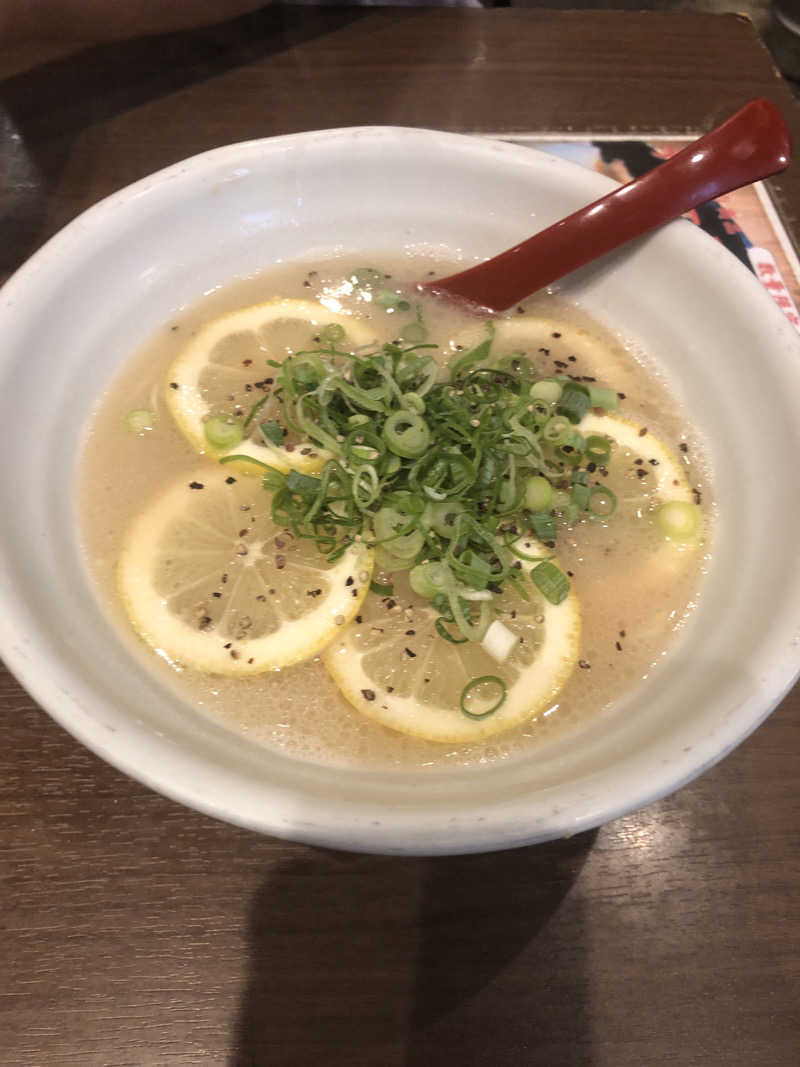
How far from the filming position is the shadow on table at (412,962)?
90cm

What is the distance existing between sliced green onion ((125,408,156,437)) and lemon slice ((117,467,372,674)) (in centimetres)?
17

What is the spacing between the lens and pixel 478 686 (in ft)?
3.36

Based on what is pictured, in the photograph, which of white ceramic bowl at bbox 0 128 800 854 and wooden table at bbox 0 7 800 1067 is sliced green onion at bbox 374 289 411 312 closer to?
white ceramic bowl at bbox 0 128 800 854

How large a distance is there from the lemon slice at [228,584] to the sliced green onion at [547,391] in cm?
47

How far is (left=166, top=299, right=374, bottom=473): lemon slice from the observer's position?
4.11 ft

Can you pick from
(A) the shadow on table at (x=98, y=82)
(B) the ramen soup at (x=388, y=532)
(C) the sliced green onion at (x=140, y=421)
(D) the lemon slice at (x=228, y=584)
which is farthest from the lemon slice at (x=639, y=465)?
(A) the shadow on table at (x=98, y=82)

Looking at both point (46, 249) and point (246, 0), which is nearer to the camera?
point (46, 249)

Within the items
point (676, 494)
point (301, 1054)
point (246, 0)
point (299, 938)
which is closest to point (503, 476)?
point (676, 494)

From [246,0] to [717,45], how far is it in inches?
58.4

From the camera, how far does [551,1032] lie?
0.92 meters

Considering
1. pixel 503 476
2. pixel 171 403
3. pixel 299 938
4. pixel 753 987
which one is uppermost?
pixel 503 476

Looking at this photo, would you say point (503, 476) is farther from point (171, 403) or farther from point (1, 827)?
point (1, 827)

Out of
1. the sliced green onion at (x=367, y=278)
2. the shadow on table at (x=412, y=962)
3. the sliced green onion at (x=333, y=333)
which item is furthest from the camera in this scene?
the sliced green onion at (x=367, y=278)

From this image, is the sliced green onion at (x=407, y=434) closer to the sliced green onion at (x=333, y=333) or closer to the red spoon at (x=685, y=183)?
the sliced green onion at (x=333, y=333)
